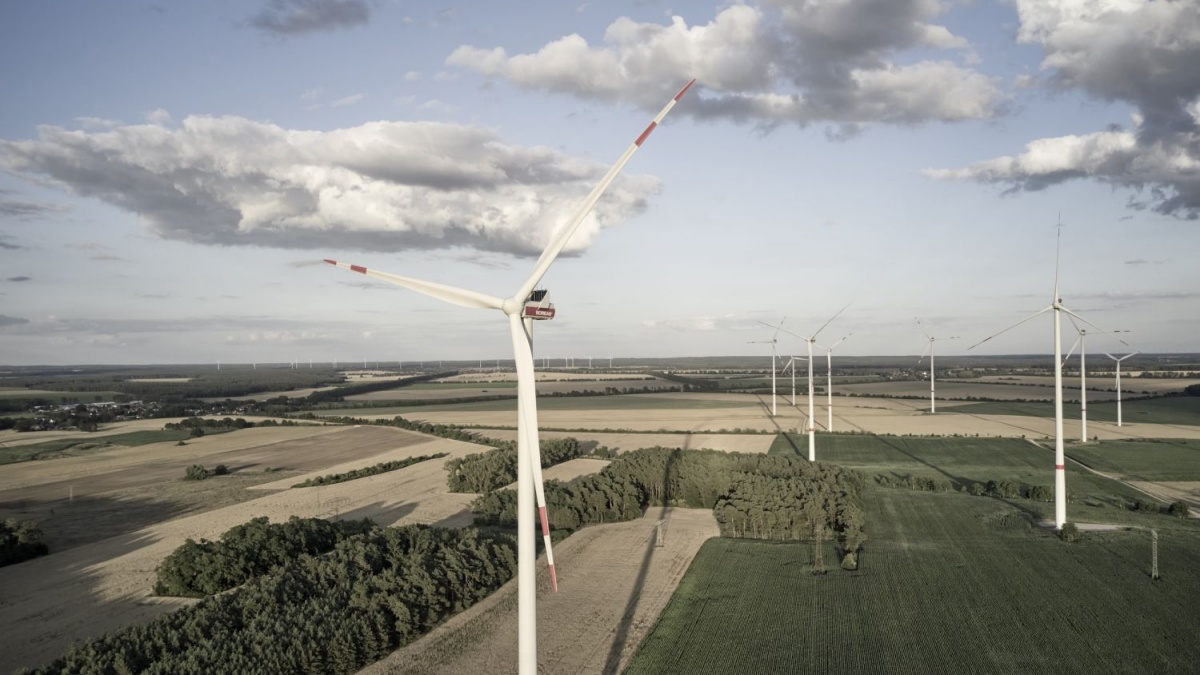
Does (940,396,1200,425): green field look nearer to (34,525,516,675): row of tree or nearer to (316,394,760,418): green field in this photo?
(316,394,760,418): green field

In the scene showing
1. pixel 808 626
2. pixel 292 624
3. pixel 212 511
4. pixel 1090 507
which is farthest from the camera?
pixel 212 511

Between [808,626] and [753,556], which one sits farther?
[753,556]

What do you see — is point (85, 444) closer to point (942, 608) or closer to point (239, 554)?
point (239, 554)

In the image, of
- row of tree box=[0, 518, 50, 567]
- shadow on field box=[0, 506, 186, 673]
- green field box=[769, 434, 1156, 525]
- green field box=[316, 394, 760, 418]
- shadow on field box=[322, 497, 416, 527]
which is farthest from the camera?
green field box=[316, 394, 760, 418]

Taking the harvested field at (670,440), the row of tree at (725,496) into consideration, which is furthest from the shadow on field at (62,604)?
the harvested field at (670,440)

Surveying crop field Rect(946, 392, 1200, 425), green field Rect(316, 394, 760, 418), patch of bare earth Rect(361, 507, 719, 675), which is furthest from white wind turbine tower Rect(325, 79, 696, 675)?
green field Rect(316, 394, 760, 418)

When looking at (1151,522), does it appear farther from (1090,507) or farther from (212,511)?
(212,511)

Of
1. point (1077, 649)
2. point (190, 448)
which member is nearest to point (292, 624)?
point (1077, 649)
